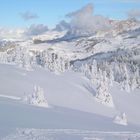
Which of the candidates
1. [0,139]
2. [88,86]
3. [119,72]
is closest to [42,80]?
[88,86]

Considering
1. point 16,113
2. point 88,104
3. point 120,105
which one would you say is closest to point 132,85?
point 120,105

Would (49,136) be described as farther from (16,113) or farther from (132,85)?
(132,85)

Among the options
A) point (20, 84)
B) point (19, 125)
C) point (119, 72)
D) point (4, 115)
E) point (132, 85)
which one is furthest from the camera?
point (119, 72)

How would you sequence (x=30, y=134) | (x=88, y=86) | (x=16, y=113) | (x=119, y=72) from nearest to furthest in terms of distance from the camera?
(x=30, y=134) → (x=16, y=113) → (x=88, y=86) → (x=119, y=72)

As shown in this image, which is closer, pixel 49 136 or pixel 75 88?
pixel 49 136

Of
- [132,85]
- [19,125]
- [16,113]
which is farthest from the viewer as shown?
[132,85]

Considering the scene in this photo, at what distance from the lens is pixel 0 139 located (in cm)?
2362

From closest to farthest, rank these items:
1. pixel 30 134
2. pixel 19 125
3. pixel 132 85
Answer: pixel 30 134 < pixel 19 125 < pixel 132 85

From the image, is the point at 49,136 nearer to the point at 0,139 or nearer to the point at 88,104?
the point at 0,139

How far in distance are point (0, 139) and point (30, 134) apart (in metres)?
3.56

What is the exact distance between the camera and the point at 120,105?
314 ft

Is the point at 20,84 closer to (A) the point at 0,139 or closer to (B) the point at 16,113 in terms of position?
(B) the point at 16,113

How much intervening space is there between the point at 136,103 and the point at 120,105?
1251 cm

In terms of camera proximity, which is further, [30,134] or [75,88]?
[75,88]
